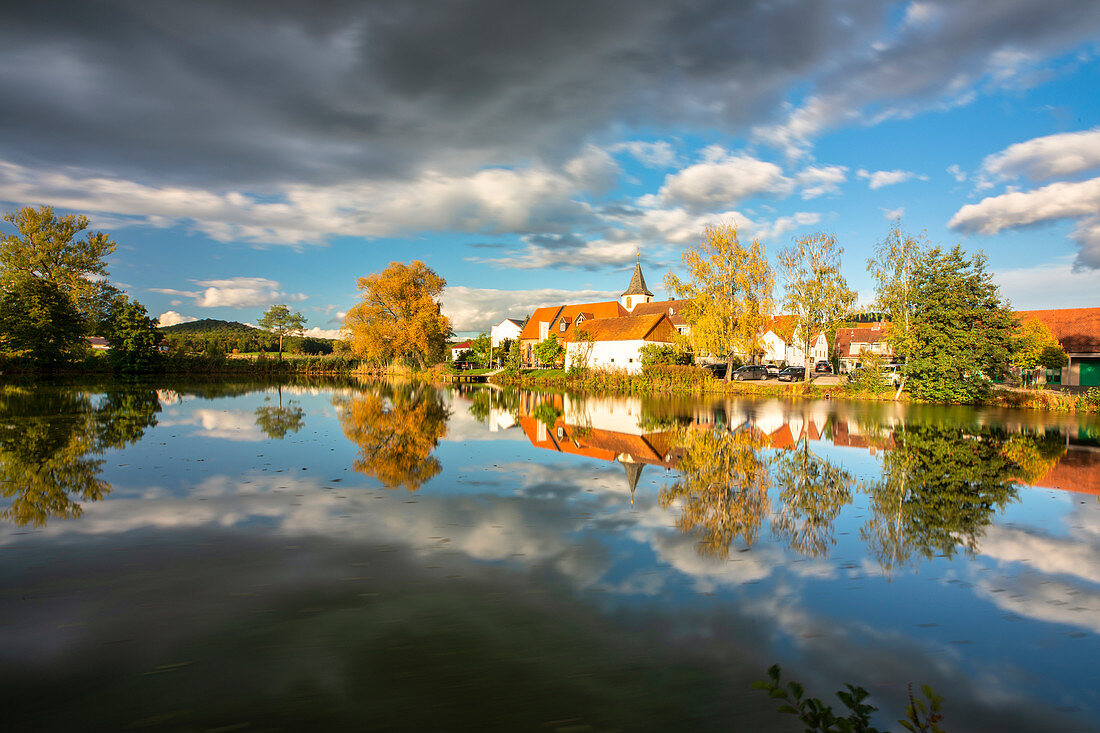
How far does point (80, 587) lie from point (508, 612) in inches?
160

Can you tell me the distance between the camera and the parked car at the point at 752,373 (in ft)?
148

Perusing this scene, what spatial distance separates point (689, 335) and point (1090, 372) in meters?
28.0

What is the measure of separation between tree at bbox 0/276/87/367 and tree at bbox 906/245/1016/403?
182ft

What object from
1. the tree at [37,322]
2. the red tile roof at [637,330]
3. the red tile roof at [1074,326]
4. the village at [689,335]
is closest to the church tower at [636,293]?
the village at [689,335]

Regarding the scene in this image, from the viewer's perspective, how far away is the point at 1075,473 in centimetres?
1160

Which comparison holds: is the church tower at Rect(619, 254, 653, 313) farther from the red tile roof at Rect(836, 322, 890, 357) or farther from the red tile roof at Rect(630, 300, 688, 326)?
the red tile roof at Rect(836, 322, 890, 357)

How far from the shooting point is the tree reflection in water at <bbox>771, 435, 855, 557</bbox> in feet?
22.6

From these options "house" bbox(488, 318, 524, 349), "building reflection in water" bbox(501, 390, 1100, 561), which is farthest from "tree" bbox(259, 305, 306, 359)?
"building reflection in water" bbox(501, 390, 1100, 561)

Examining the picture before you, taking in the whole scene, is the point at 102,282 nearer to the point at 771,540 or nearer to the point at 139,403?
the point at 139,403

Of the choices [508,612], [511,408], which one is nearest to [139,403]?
[511,408]

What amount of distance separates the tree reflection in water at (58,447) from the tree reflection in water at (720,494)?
852 centimetres

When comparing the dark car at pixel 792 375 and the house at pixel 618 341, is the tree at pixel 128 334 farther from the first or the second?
the dark car at pixel 792 375

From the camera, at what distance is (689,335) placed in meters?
40.5

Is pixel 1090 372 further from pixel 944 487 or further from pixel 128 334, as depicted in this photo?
pixel 128 334
